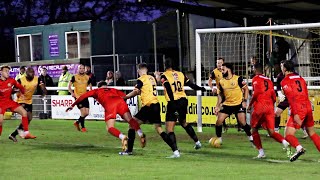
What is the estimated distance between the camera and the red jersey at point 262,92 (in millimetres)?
15914

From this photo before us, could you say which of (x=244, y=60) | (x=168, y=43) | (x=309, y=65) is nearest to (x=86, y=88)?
(x=244, y=60)

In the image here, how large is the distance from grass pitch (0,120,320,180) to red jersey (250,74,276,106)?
46.6 inches

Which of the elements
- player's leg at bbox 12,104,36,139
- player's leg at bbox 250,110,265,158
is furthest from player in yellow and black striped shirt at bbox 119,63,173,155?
player's leg at bbox 12,104,36,139

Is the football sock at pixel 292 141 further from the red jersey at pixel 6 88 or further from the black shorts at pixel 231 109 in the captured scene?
the red jersey at pixel 6 88

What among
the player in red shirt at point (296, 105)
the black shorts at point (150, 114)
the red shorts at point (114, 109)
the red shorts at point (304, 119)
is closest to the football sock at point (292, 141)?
the player in red shirt at point (296, 105)

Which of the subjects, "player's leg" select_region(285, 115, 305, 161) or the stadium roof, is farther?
the stadium roof

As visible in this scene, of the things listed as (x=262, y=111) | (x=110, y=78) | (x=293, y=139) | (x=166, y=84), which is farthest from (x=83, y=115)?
(x=293, y=139)

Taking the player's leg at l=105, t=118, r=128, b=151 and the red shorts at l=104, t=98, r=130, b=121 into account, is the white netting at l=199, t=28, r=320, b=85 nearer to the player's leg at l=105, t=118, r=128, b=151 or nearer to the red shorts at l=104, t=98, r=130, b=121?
the red shorts at l=104, t=98, r=130, b=121

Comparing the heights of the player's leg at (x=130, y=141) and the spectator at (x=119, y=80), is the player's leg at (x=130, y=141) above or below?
below

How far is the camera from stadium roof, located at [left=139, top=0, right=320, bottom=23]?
96.4 ft

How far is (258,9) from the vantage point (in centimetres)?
3062

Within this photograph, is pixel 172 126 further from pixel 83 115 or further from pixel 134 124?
pixel 83 115

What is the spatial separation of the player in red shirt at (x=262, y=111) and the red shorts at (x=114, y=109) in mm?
3066

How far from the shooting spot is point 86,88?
24109 mm
